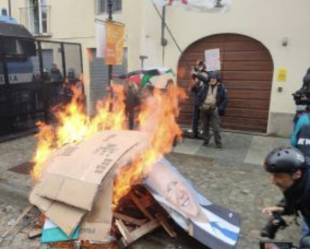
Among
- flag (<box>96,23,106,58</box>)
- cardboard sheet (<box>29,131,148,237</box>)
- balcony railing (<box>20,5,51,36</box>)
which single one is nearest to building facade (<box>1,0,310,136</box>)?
flag (<box>96,23,106,58</box>)

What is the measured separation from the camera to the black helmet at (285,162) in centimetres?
226

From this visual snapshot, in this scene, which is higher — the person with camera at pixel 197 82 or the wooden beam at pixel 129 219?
the person with camera at pixel 197 82

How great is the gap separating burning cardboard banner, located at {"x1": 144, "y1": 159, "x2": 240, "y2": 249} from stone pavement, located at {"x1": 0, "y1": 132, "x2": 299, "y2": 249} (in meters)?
0.26

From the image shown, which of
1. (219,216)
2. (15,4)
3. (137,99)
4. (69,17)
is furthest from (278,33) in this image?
(15,4)

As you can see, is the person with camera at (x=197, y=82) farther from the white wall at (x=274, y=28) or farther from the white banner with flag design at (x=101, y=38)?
the white banner with flag design at (x=101, y=38)

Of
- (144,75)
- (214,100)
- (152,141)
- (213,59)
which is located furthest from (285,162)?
(213,59)

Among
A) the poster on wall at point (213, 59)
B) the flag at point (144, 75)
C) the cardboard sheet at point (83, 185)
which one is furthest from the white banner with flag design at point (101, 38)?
the cardboard sheet at point (83, 185)

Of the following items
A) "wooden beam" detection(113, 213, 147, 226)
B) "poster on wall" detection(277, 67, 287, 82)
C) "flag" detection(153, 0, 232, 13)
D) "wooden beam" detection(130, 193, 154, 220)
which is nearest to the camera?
"wooden beam" detection(113, 213, 147, 226)

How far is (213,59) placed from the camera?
9.84 meters

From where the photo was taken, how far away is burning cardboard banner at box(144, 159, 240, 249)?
381cm

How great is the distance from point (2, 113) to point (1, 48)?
1752 mm

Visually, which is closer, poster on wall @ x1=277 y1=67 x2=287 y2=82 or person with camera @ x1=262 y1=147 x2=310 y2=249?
person with camera @ x1=262 y1=147 x2=310 y2=249

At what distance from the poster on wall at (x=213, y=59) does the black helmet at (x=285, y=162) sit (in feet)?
25.2

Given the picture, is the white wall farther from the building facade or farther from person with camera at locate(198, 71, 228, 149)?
person with camera at locate(198, 71, 228, 149)
